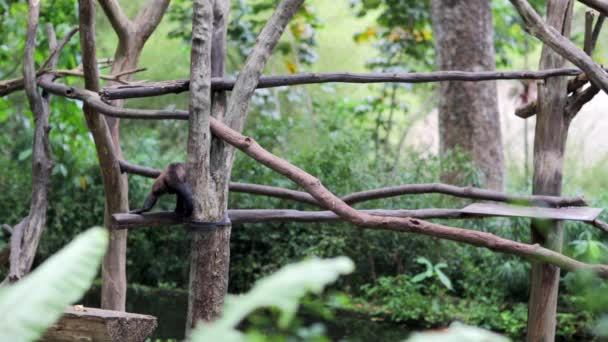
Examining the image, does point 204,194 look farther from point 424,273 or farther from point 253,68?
point 424,273

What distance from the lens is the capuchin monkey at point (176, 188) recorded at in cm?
334

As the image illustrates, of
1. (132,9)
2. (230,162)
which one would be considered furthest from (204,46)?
(132,9)

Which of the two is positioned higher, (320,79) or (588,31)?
(588,31)

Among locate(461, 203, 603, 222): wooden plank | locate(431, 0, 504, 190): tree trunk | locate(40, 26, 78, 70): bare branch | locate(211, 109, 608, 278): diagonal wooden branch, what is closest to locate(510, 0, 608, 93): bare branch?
locate(461, 203, 603, 222): wooden plank

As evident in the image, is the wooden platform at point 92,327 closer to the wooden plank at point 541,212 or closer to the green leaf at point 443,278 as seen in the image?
the wooden plank at point 541,212

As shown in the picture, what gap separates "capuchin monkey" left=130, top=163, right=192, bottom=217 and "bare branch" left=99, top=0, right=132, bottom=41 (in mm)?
899

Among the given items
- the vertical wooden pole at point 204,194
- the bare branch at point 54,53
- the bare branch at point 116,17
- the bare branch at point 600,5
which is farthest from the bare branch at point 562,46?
the bare branch at point 54,53

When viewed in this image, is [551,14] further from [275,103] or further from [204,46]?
[275,103]

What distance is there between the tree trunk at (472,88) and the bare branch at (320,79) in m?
4.03

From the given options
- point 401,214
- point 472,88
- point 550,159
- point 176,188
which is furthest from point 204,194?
point 472,88

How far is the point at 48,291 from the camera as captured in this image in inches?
29.8

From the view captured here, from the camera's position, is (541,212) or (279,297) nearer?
(279,297)

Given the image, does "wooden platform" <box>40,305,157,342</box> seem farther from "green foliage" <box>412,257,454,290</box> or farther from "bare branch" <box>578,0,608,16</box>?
"green foliage" <box>412,257,454,290</box>

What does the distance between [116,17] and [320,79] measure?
1.31 metres
